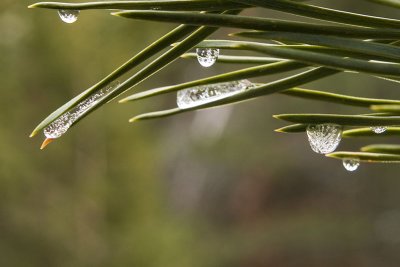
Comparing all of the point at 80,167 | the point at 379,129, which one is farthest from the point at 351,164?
the point at 80,167

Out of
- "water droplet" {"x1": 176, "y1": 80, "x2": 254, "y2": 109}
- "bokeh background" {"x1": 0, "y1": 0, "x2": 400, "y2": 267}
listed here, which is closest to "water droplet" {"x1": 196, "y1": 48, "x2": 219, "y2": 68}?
"water droplet" {"x1": 176, "y1": 80, "x2": 254, "y2": 109}

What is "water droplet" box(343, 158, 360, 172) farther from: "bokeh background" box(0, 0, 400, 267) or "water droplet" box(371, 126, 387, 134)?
"bokeh background" box(0, 0, 400, 267)

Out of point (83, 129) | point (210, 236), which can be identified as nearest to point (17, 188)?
point (83, 129)

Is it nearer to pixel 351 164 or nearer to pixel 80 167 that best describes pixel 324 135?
pixel 351 164

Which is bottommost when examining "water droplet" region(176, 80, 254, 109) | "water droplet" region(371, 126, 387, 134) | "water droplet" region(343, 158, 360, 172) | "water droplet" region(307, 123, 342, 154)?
"water droplet" region(343, 158, 360, 172)

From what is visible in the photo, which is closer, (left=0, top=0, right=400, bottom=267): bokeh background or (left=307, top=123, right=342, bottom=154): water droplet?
(left=307, top=123, right=342, bottom=154): water droplet

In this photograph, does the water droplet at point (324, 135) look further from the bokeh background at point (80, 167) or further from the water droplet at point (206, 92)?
the bokeh background at point (80, 167)

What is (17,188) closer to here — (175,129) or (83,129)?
(83,129)

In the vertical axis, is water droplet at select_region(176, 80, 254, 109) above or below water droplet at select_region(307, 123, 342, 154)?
above
